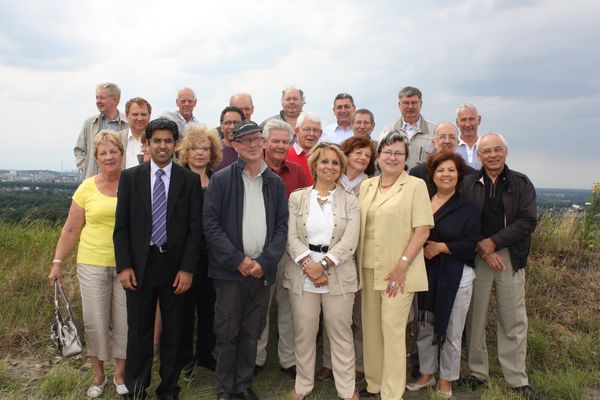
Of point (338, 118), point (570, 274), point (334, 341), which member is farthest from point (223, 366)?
point (570, 274)

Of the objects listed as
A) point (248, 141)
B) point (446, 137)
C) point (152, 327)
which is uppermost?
point (446, 137)

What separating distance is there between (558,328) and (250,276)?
4422mm

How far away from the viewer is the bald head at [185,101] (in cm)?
699

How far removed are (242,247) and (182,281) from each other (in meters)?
0.61

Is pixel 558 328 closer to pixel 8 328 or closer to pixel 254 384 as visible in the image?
pixel 254 384

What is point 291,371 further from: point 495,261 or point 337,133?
point 337,133

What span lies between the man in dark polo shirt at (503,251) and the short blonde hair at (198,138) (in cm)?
256

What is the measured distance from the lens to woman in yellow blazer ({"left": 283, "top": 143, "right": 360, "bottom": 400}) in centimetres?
446

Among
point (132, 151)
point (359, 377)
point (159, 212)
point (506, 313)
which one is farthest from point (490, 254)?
point (132, 151)

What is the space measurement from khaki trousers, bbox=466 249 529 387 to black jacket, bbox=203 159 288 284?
2103 millimetres

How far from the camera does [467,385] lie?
505 cm

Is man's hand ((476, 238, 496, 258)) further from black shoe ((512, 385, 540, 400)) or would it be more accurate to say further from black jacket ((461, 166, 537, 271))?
black shoe ((512, 385, 540, 400))

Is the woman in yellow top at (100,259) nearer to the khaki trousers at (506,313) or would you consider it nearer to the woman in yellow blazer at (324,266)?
the woman in yellow blazer at (324,266)

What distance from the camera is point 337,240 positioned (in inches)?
177
